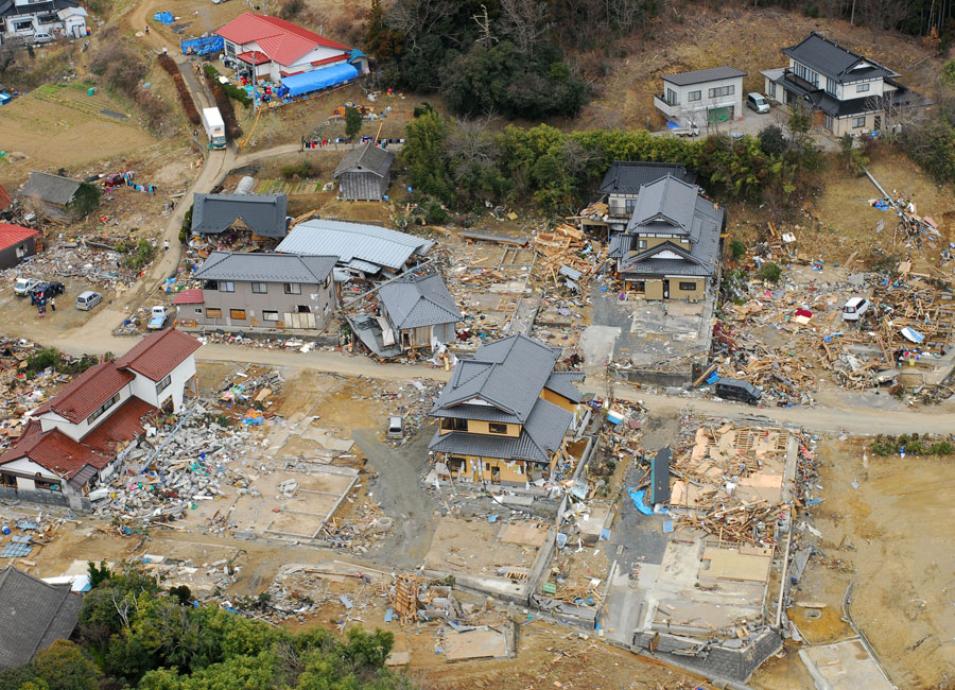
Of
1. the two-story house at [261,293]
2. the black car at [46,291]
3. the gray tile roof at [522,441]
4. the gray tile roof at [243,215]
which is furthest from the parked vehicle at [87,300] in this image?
the gray tile roof at [522,441]

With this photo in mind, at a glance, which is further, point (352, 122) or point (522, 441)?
point (352, 122)

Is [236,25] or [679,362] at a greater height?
[236,25]

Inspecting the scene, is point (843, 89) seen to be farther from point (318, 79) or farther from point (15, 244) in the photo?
point (15, 244)

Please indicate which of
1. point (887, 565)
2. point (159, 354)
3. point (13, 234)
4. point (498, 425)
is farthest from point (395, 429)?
point (13, 234)

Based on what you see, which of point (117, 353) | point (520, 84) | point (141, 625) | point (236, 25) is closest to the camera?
point (141, 625)

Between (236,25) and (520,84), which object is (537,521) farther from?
(236,25)

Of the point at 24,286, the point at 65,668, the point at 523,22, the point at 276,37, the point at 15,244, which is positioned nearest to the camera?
the point at 65,668

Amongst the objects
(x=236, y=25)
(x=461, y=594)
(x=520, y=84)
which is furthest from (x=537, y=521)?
(x=236, y=25)
